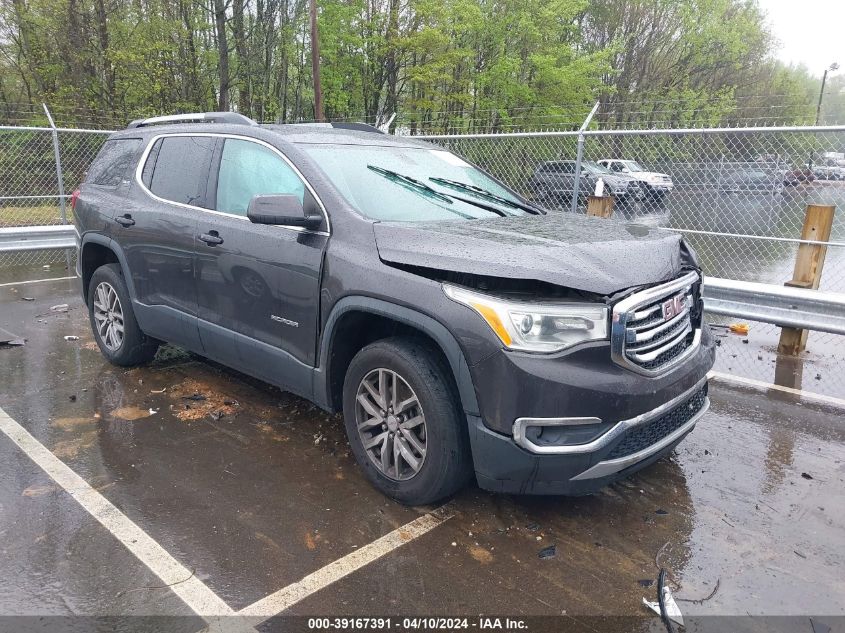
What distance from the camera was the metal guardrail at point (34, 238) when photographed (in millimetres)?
8438

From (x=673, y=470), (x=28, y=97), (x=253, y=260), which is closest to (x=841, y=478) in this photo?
(x=673, y=470)

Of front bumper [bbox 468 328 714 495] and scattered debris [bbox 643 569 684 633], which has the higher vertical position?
front bumper [bbox 468 328 714 495]

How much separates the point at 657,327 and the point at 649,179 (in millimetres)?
5641

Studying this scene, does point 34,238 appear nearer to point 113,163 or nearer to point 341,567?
point 113,163

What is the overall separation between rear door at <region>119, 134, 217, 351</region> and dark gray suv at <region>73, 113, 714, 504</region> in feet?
0.05

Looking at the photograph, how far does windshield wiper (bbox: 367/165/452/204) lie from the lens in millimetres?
3893

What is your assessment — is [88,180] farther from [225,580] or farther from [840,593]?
[840,593]

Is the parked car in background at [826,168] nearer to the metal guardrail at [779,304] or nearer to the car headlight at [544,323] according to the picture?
the metal guardrail at [779,304]

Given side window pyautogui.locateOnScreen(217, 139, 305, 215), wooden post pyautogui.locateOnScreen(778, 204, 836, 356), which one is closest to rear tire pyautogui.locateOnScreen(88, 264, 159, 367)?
side window pyautogui.locateOnScreen(217, 139, 305, 215)

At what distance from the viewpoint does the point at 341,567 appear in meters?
2.82

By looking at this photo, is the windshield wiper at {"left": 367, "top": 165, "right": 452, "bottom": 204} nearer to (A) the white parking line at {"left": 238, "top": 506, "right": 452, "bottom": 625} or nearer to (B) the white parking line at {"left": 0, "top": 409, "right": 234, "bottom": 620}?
(A) the white parking line at {"left": 238, "top": 506, "right": 452, "bottom": 625}

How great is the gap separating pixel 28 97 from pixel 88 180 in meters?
20.6

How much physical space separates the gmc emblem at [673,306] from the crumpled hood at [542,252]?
0.11 metres

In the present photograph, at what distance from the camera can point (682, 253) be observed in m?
3.56
